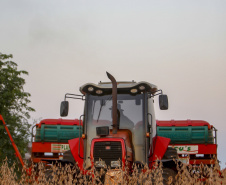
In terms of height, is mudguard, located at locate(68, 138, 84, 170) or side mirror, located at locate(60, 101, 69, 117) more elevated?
side mirror, located at locate(60, 101, 69, 117)

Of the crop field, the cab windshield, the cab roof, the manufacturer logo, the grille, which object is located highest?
the cab roof

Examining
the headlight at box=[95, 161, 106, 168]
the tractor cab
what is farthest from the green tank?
the headlight at box=[95, 161, 106, 168]

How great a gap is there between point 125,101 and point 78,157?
1.53 meters

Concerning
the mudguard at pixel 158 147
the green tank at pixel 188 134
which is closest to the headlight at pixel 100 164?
the mudguard at pixel 158 147

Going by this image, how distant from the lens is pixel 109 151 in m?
8.16

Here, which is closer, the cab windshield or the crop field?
the crop field

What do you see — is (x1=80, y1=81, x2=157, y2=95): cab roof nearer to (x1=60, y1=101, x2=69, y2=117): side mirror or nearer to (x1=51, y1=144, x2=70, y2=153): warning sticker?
(x1=60, y1=101, x2=69, y2=117): side mirror

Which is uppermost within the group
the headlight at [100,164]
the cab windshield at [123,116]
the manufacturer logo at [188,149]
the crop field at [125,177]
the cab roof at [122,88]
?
the cab roof at [122,88]

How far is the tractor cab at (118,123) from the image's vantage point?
8.16m

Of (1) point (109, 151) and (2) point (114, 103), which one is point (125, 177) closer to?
(1) point (109, 151)

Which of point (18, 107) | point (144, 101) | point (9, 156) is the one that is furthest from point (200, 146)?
point (18, 107)

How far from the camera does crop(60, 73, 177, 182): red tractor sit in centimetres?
816

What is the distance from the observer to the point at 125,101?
8.79 m

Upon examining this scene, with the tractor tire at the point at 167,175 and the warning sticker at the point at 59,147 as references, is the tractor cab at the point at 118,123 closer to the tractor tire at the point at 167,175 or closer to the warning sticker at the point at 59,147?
the tractor tire at the point at 167,175
